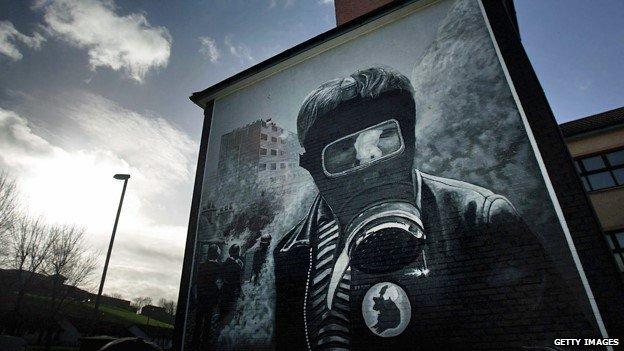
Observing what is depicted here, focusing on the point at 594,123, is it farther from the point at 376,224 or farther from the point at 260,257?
the point at 260,257

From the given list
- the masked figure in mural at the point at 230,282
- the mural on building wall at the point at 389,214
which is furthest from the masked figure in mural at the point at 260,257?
the masked figure in mural at the point at 230,282

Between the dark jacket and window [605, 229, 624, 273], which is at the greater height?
window [605, 229, 624, 273]

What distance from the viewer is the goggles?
5.62 meters

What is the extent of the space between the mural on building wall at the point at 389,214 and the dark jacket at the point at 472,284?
0.02 metres

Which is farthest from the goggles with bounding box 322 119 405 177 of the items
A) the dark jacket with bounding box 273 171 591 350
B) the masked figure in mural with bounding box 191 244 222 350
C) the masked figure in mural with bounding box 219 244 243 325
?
the masked figure in mural with bounding box 191 244 222 350

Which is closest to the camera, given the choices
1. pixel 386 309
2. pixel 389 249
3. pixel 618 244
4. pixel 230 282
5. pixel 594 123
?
pixel 386 309

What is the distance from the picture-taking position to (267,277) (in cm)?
603

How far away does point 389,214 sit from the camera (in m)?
5.16

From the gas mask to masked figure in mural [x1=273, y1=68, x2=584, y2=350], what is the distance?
0.02m

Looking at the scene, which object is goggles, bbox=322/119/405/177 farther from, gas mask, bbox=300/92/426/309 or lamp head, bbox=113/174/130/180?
lamp head, bbox=113/174/130/180

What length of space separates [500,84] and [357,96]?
7.95ft

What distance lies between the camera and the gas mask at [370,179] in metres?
5.00

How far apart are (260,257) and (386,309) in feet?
8.67

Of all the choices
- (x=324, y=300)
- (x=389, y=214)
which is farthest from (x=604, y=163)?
(x=324, y=300)
